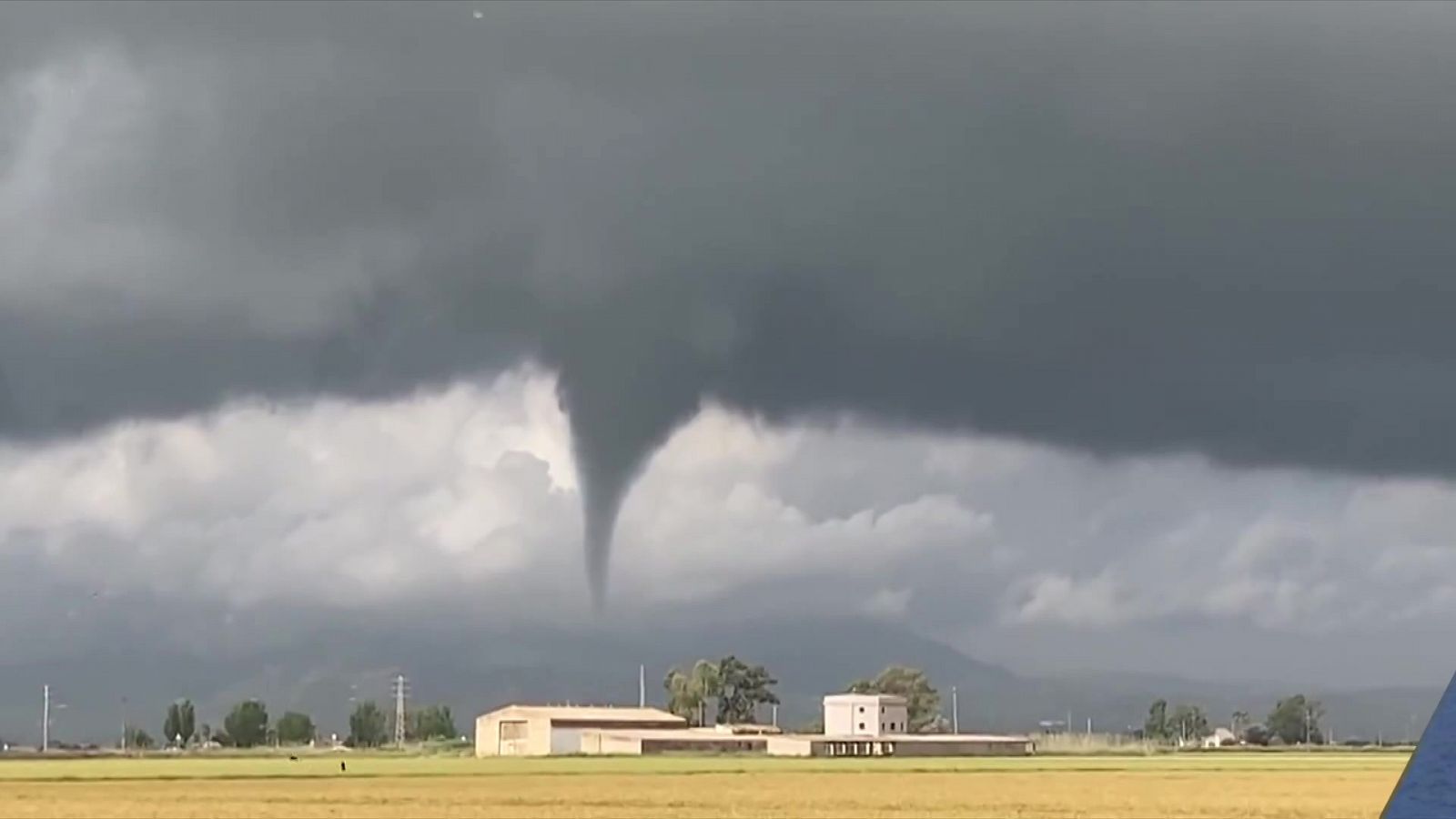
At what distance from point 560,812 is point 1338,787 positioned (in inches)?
2681

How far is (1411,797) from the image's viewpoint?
1400 centimetres

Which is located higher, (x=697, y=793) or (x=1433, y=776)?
(x=1433, y=776)

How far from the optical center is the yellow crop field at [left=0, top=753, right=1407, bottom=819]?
310 ft

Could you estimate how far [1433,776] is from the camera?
14.3 m

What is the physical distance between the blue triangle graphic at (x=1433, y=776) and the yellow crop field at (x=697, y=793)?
72894 mm

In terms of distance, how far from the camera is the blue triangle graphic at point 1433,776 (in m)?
13.8

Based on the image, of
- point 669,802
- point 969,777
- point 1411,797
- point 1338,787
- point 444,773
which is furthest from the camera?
point 444,773

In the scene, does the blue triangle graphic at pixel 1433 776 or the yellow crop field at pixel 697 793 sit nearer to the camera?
the blue triangle graphic at pixel 1433 776

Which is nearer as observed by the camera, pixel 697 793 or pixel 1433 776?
pixel 1433 776

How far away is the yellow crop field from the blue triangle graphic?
239 feet

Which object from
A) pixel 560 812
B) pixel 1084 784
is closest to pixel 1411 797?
pixel 560 812

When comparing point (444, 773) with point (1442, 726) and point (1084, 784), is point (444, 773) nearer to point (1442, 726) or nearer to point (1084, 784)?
point (1084, 784)

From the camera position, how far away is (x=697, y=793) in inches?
4636

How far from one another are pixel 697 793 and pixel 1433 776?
10572cm
